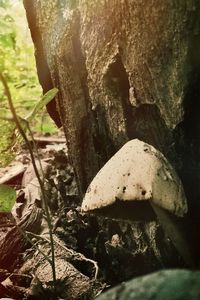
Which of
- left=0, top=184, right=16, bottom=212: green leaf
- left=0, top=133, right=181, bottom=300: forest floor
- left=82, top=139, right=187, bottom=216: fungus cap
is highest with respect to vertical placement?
left=82, top=139, right=187, bottom=216: fungus cap

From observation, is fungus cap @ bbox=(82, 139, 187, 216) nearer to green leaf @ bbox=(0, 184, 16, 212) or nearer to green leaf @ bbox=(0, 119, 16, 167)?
green leaf @ bbox=(0, 184, 16, 212)

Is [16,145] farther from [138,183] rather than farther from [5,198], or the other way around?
[138,183]

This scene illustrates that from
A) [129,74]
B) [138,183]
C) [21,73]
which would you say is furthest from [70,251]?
[21,73]

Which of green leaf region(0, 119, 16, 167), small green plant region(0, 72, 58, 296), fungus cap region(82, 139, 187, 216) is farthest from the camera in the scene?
green leaf region(0, 119, 16, 167)

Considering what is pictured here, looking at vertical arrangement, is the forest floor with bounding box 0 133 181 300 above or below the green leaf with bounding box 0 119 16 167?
below

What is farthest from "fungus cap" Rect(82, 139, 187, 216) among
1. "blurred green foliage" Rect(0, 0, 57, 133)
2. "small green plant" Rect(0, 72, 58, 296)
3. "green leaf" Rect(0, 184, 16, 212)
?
"blurred green foliage" Rect(0, 0, 57, 133)

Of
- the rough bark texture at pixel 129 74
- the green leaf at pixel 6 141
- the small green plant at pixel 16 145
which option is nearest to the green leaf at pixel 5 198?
the small green plant at pixel 16 145

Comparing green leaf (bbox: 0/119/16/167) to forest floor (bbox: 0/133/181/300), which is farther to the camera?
forest floor (bbox: 0/133/181/300)
